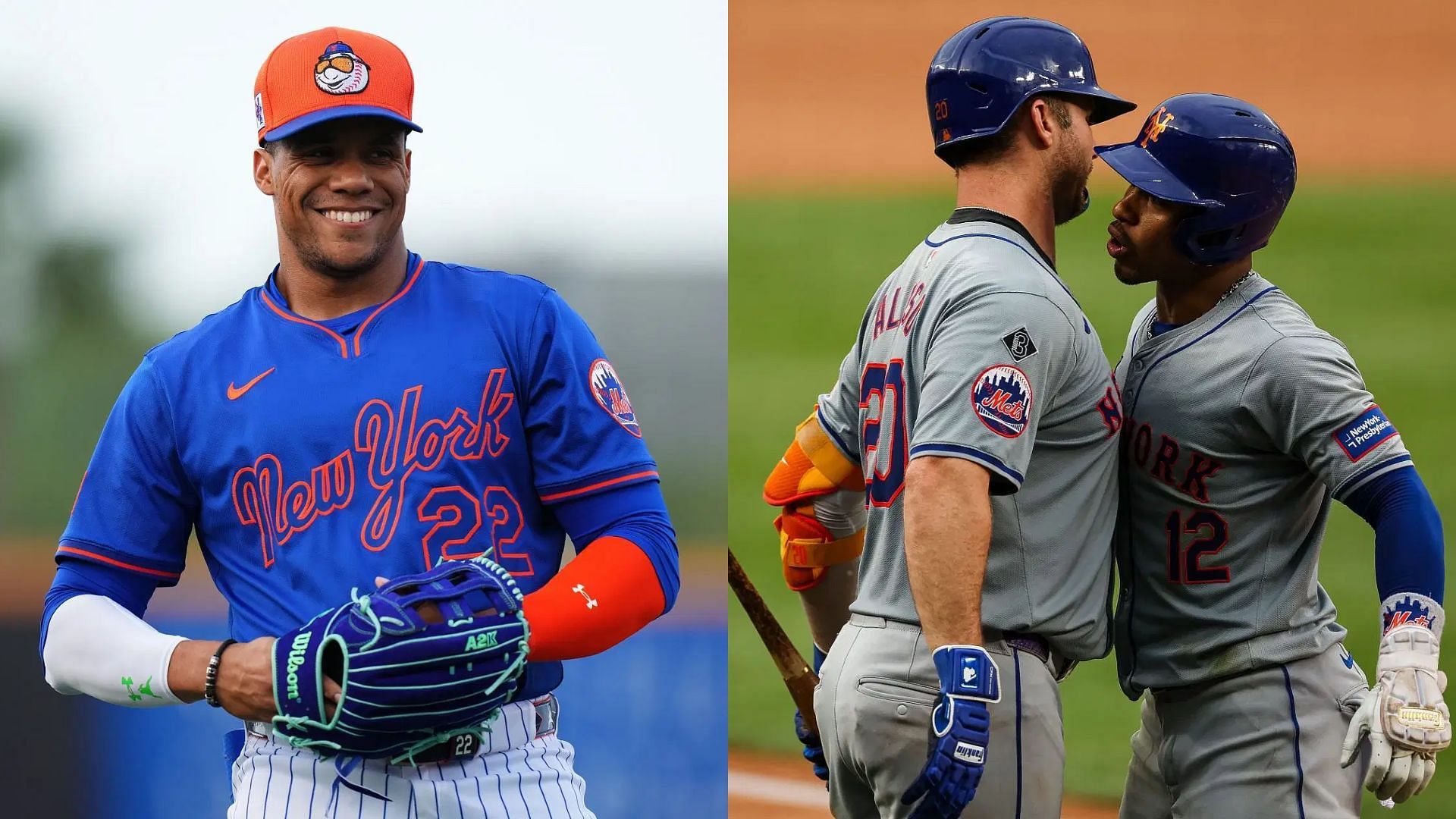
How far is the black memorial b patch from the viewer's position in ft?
6.64

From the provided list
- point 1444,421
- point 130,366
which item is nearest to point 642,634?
point 130,366

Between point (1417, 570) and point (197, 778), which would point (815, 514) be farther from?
point (197, 778)

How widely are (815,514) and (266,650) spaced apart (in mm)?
1351

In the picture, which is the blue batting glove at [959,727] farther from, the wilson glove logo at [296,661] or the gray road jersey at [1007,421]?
the wilson glove logo at [296,661]

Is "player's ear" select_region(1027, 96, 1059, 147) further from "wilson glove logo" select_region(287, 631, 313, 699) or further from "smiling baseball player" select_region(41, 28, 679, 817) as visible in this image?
"wilson glove logo" select_region(287, 631, 313, 699)

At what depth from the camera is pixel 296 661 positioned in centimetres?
155

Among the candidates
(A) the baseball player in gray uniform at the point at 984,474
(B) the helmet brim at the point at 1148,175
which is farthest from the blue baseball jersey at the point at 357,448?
(B) the helmet brim at the point at 1148,175

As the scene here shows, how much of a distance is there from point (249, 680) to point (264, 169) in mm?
695

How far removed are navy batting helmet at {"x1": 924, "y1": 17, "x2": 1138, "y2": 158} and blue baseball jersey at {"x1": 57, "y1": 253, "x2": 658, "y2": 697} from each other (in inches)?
30.8

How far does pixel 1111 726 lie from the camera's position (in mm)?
4648

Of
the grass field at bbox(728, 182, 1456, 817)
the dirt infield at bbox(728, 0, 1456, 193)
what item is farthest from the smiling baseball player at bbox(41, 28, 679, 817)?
the dirt infield at bbox(728, 0, 1456, 193)

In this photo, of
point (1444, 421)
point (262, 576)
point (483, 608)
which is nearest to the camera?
point (483, 608)

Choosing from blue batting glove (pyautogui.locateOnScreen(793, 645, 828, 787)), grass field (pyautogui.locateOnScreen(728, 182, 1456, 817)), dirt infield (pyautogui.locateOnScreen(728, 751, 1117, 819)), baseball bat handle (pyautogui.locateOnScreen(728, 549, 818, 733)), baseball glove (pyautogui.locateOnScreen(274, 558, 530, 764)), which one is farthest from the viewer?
dirt infield (pyautogui.locateOnScreen(728, 751, 1117, 819))

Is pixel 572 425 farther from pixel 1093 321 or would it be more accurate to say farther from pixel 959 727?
pixel 1093 321
